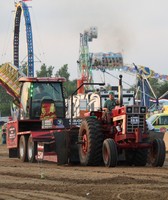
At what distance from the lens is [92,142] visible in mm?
16609

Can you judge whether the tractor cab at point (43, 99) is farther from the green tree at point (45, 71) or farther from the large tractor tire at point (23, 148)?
the green tree at point (45, 71)

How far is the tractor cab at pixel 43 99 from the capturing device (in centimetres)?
2122

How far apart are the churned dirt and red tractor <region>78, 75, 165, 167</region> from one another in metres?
1.29

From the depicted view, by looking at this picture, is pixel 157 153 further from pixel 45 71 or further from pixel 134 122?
pixel 45 71

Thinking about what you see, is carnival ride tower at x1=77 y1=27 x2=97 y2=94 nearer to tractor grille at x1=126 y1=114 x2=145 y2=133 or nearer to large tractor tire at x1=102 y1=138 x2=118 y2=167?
tractor grille at x1=126 y1=114 x2=145 y2=133

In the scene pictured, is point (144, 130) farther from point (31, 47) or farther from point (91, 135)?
point (31, 47)

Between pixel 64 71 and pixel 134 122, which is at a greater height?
pixel 64 71

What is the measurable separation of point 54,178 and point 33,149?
6331mm

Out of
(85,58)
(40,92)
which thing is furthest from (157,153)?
(85,58)

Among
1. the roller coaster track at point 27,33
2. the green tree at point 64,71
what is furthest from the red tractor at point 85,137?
the green tree at point 64,71

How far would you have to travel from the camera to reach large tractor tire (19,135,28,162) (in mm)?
20484

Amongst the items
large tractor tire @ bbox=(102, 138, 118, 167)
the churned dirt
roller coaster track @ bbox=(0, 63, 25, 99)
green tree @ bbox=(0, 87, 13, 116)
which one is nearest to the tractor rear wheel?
large tractor tire @ bbox=(102, 138, 118, 167)

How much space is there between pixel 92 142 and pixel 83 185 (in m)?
4.88

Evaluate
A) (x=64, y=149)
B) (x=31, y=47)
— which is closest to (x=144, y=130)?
(x=64, y=149)
